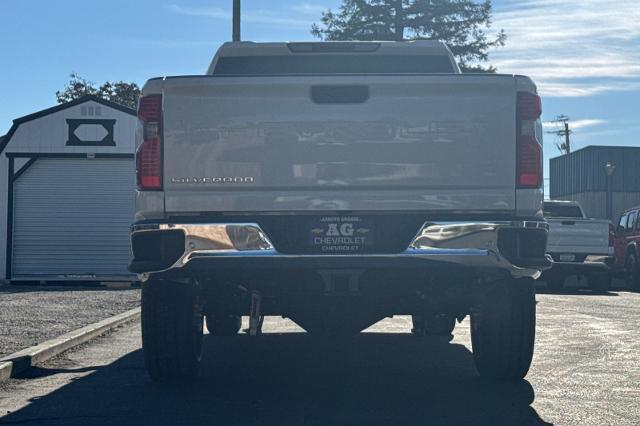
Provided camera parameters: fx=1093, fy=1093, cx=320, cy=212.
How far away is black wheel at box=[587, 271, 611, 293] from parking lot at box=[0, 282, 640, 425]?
1167 cm

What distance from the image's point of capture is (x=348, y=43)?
26.1ft

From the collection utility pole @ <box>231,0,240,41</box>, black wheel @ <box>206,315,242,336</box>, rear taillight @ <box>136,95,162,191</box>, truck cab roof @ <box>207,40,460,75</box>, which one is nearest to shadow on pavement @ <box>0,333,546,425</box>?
black wheel @ <box>206,315,242,336</box>

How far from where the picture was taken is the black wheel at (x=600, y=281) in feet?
75.0

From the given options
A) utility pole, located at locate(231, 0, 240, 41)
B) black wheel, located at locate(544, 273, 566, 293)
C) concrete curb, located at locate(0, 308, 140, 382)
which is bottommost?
black wheel, located at locate(544, 273, 566, 293)

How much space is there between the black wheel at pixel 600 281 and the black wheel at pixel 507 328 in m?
15.6

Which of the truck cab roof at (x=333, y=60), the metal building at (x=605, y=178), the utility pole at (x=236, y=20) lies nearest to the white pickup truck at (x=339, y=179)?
A: the truck cab roof at (x=333, y=60)

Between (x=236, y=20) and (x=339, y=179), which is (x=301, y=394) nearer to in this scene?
(x=339, y=179)

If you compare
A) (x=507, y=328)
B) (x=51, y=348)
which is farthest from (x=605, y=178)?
(x=507, y=328)

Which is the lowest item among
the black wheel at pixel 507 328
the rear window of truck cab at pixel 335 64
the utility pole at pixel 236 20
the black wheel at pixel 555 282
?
the black wheel at pixel 555 282

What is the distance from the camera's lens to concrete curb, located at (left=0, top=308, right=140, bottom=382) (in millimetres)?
8439

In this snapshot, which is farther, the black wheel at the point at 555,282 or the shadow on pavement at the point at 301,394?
the black wheel at the point at 555,282

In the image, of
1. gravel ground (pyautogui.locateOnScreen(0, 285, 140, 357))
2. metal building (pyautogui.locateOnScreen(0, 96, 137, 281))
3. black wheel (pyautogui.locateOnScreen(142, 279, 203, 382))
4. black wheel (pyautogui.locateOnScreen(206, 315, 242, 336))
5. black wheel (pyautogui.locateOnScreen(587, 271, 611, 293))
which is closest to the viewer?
black wheel (pyautogui.locateOnScreen(142, 279, 203, 382))

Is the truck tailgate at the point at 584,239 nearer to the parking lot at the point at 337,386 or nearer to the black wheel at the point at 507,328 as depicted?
the parking lot at the point at 337,386

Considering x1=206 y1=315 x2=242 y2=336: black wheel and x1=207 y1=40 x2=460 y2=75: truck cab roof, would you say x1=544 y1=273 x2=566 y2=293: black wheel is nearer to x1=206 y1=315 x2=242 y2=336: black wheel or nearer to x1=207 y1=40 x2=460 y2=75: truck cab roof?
x1=206 y1=315 x2=242 y2=336: black wheel
